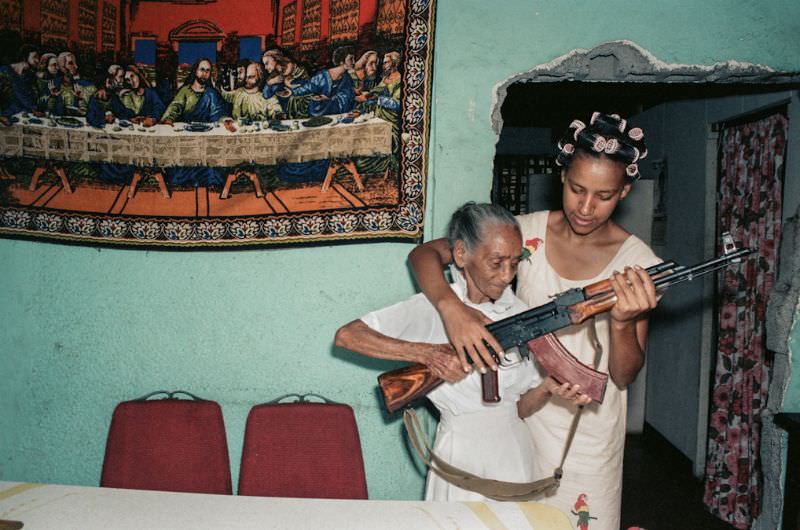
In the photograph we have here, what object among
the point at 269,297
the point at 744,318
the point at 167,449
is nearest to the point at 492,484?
the point at 167,449

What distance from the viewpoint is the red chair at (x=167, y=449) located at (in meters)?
2.26

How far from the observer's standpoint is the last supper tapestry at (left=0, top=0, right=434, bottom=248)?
2727 mm

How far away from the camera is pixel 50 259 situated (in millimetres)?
2977

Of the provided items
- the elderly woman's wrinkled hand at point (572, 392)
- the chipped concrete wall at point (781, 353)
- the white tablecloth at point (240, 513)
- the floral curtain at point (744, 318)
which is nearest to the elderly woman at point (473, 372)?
the elderly woman's wrinkled hand at point (572, 392)

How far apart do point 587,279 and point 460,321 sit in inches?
22.6

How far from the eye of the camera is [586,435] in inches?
88.4

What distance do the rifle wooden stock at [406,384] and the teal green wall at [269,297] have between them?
88cm

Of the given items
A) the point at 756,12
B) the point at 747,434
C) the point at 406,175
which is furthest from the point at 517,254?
the point at 747,434

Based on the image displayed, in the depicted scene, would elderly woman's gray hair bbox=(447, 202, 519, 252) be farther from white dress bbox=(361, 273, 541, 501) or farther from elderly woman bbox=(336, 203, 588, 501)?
white dress bbox=(361, 273, 541, 501)

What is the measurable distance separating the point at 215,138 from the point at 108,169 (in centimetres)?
55

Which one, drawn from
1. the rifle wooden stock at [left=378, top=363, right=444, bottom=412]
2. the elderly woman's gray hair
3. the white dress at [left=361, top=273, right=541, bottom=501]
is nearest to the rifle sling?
the white dress at [left=361, top=273, right=541, bottom=501]

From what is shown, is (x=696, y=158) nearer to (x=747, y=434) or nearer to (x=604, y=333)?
(x=747, y=434)

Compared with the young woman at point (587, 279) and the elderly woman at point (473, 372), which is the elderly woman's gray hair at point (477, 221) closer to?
the elderly woman at point (473, 372)

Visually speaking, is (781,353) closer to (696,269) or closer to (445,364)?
(696,269)
